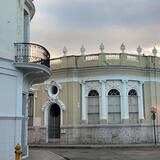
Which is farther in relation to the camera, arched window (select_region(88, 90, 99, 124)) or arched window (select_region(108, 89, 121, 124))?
arched window (select_region(88, 90, 99, 124))

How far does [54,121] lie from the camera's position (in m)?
34.6

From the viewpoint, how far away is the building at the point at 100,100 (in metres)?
32.6

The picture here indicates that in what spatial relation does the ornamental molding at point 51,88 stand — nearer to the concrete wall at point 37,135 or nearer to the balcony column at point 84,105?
the balcony column at point 84,105

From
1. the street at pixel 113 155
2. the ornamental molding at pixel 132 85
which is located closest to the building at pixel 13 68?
the street at pixel 113 155

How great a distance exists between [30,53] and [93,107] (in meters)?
16.6

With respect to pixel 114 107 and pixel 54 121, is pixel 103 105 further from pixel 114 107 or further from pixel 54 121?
pixel 54 121

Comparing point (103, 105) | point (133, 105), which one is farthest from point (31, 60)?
point (133, 105)

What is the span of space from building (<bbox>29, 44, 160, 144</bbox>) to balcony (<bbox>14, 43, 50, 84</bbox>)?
1475 cm

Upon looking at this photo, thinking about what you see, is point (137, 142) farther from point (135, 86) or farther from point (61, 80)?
point (61, 80)

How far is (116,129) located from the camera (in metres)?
32.2

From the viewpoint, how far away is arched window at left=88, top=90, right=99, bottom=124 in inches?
1303

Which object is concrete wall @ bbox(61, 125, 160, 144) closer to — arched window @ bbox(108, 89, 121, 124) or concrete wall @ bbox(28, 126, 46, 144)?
arched window @ bbox(108, 89, 121, 124)

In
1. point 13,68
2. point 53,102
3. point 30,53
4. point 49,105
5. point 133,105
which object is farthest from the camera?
point 49,105

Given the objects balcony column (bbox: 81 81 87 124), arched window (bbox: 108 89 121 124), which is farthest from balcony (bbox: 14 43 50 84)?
arched window (bbox: 108 89 121 124)
